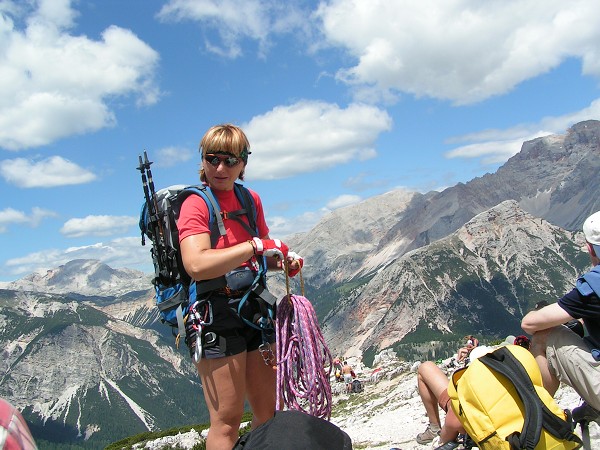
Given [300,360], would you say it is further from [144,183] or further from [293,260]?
[144,183]

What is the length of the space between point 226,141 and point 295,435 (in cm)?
297

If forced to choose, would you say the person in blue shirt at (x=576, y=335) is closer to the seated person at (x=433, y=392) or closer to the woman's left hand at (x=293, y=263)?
the seated person at (x=433, y=392)

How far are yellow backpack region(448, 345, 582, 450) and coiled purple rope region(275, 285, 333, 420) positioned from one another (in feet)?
5.04

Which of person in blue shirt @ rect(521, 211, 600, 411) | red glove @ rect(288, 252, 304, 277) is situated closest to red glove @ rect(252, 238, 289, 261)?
red glove @ rect(288, 252, 304, 277)

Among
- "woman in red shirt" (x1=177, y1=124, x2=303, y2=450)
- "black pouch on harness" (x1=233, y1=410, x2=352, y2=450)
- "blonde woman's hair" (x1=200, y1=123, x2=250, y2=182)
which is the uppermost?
"blonde woman's hair" (x1=200, y1=123, x2=250, y2=182)

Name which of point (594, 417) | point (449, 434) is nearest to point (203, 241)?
point (449, 434)

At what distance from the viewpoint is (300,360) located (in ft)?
17.9

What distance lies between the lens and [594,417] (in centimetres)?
598

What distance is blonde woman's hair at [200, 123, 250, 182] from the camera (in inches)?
210

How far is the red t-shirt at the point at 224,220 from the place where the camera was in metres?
4.96

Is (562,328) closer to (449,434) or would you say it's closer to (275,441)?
(449,434)

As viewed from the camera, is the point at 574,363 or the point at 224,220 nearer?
the point at 224,220

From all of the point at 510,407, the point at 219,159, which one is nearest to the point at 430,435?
the point at 510,407

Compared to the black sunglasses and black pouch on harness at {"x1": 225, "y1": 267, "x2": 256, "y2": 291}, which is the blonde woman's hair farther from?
black pouch on harness at {"x1": 225, "y1": 267, "x2": 256, "y2": 291}
